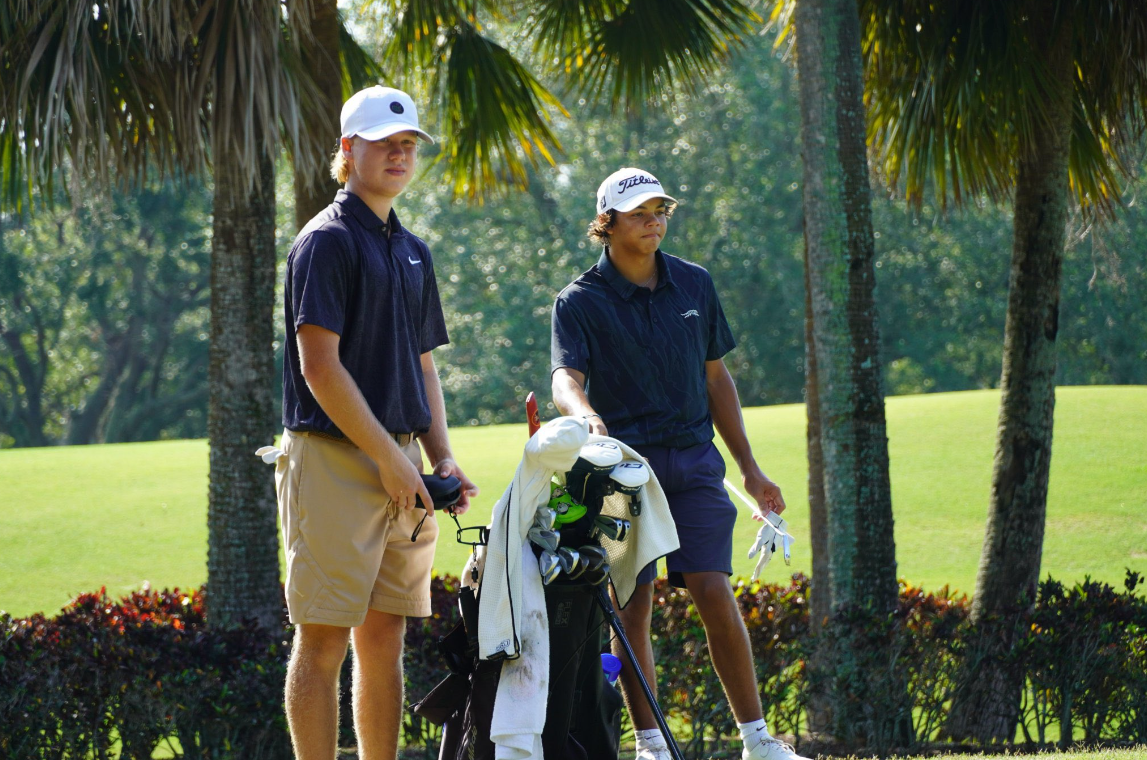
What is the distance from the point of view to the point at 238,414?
6676 mm

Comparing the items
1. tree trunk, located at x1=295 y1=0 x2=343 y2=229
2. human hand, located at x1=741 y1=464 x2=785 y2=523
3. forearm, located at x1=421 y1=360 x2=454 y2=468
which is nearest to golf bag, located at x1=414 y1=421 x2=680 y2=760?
forearm, located at x1=421 y1=360 x2=454 y2=468

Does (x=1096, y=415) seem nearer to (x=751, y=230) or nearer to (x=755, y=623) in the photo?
(x=755, y=623)

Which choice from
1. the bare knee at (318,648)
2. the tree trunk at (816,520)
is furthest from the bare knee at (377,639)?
the tree trunk at (816,520)

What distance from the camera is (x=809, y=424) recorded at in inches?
270

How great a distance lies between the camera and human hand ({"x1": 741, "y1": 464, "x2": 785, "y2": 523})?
4.43 metres

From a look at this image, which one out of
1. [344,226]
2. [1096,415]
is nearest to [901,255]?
[1096,415]

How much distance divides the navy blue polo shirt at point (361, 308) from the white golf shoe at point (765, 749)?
154 centimetres

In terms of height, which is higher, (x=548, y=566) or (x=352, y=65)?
(x=352, y=65)

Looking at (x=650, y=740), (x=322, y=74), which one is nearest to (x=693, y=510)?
(x=650, y=740)

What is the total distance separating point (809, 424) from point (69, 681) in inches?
159

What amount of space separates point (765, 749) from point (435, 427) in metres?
1.55

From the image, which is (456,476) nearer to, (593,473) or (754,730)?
(593,473)

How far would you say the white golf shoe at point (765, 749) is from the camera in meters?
4.03

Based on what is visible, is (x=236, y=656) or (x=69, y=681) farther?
(x=236, y=656)
